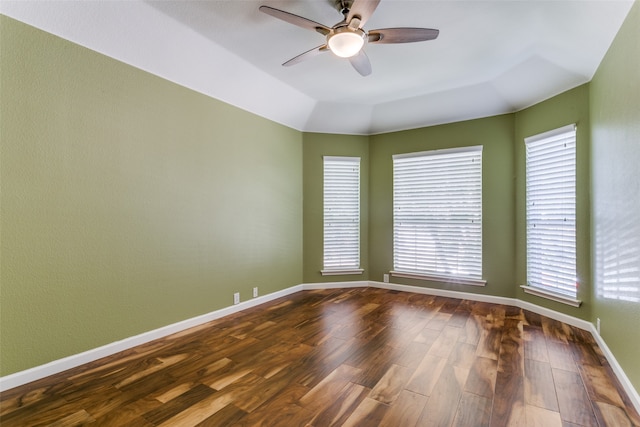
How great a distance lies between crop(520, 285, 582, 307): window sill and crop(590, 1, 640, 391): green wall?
272 millimetres

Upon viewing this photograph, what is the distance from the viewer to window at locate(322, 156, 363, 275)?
4.94 metres

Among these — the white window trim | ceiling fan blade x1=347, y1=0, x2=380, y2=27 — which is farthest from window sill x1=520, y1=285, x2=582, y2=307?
ceiling fan blade x1=347, y1=0, x2=380, y2=27

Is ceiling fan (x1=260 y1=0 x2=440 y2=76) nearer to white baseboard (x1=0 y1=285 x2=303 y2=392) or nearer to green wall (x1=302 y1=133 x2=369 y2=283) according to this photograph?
green wall (x1=302 y1=133 x2=369 y2=283)

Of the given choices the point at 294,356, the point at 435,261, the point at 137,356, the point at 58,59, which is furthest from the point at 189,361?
the point at 435,261

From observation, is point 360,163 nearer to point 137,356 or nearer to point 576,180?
point 576,180

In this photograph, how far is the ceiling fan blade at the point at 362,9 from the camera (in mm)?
1912

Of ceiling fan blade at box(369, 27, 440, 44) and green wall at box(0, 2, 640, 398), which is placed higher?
ceiling fan blade at box(369, 27, 440, 44)

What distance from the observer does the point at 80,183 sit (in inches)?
94.2

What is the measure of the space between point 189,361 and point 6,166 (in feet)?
6.37

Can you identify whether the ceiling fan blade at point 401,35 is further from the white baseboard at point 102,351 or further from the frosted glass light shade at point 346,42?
the white baseboard at point 102,351

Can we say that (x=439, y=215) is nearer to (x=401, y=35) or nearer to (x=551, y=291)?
(x=551, y=291)

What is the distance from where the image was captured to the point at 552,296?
3.47 meters

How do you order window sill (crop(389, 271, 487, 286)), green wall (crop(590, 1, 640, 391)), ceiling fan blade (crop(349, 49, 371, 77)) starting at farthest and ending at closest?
window sill (crop(389, 271, 487, 286)) → ceiling fan blade (crop(349, 49, 371, 77)) → green wall (crop(590, 1, 640, 391))

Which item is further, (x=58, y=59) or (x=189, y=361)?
(x=189, y=361)
